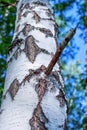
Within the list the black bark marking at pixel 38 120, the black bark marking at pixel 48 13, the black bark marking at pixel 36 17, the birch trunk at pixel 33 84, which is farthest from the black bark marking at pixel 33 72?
the black bark marking at pixel 48 13

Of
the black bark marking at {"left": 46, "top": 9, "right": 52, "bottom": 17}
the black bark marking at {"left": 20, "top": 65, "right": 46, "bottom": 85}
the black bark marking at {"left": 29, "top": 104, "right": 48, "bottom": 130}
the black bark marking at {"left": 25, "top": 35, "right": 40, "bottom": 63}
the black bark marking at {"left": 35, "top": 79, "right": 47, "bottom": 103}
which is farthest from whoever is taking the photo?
the black bark marking at {"left": 46, "top": 9, "right": 52, "bottom": 17}

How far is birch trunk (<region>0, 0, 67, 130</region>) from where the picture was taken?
4.90 feet

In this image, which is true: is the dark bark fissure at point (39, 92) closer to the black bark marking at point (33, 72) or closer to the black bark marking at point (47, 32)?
the black bark marking at point (33, 72)

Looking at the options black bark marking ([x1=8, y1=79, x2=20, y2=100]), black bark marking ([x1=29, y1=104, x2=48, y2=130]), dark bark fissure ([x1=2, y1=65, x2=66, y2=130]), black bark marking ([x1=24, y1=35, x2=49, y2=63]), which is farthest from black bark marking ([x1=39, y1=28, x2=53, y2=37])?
black bark marking ([x1=29, y1=104, x2=48, y2=130])

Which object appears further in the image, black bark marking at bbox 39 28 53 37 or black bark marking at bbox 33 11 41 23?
black bark marking at bbox 33 11 41 23

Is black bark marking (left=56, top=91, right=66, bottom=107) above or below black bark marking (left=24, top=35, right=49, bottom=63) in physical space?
below

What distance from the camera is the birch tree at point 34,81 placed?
4.87 ft

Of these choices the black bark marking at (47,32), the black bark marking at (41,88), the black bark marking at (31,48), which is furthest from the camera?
the black bark marking at (47,32)

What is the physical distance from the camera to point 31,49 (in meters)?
2.01

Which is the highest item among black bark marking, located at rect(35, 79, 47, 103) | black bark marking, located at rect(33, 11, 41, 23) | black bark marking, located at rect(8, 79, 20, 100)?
black bark marking, located at rect(33, 11, 41, 23)

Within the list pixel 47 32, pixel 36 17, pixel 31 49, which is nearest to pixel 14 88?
pixel 31 49

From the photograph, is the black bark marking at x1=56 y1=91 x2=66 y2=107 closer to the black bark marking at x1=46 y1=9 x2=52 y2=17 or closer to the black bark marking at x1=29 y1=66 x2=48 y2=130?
the black bark marking at x1=29 y1=66 x2=48 y2=130

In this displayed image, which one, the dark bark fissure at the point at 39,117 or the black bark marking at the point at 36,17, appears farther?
the black bark marking at the point at 36,17

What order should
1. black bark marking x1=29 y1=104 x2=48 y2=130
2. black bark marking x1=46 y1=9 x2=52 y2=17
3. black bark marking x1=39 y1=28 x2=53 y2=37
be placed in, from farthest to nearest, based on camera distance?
black bark marking x1=46 y1=9 x2=52 y2=17 → black bark marking x1=39 y1=28 x2=53 y2=37 → black bark marking x1=29 y1=104 x2=48 y2=130
